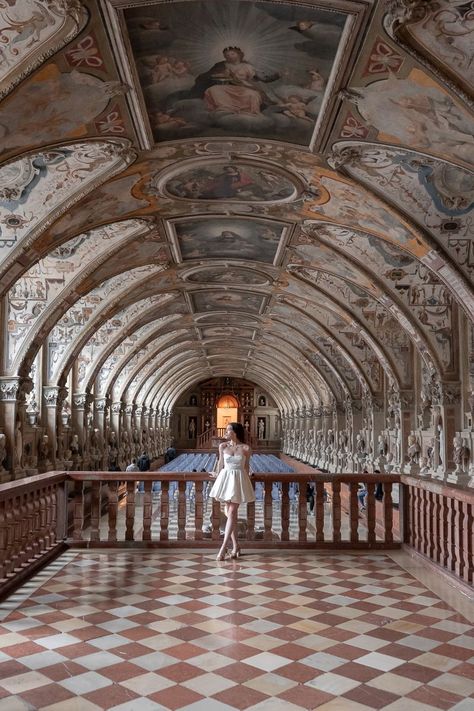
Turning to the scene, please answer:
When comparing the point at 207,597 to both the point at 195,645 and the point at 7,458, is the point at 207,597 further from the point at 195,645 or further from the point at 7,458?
the point at 7,458

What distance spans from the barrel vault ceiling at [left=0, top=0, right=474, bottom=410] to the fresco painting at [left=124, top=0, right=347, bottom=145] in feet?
0.08

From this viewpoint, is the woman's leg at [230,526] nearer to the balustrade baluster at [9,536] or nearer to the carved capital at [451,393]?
the balustrade baluster at [9,536]

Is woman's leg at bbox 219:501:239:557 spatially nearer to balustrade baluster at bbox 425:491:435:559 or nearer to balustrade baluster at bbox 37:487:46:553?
balustrade baluster at bbox 37:487:46:553

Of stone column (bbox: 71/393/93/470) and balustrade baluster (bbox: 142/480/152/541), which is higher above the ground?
stone column (bbox: 71/393/93/470)

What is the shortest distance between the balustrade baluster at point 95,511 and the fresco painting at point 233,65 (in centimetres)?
505

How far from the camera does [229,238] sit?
15914mm

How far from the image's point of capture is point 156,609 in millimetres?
6422

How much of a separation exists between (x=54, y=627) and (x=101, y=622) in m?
0.40

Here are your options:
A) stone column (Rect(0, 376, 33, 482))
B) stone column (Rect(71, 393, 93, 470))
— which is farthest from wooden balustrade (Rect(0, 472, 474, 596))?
stone column (Rect(71, 393, 93, 470))

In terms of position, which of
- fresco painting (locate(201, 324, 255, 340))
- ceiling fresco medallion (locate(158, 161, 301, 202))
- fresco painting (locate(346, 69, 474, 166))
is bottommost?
fresco painting (locate(346, 69, 474, 166))

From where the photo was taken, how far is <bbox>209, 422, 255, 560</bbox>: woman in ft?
28.1

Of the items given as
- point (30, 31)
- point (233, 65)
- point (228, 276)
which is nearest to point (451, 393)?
point (228, 276)

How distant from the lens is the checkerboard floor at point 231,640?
14.5 feet

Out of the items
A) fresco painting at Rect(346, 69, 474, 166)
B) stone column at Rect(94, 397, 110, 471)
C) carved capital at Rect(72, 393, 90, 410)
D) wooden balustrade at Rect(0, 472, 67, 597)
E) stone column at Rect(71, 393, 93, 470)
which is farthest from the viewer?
stone column at Rect(94, 397, 110, 471)
